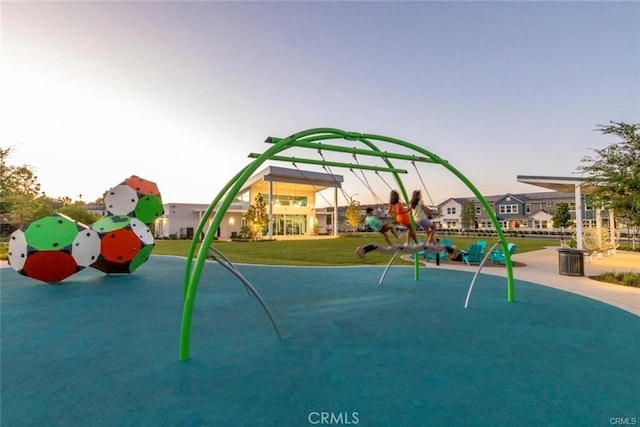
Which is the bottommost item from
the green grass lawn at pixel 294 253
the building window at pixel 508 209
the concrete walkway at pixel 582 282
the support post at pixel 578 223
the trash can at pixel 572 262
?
the green grass lawn at pixel 294 253

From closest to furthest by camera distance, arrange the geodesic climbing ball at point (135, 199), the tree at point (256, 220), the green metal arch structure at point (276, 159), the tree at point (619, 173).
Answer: the green metal arch structure at point (276, 159) < the tree at point (619, 173) < the geodesic climbing ball at point (135, 199) < the tree at point (256, 220)

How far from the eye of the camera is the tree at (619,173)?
9930mm

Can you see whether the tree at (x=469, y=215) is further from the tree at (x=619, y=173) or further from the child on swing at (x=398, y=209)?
the child on swing at (x=398, y=209)

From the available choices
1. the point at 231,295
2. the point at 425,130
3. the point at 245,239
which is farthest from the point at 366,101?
the point at 245,239

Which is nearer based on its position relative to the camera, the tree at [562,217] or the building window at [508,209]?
the tree at [562,217]

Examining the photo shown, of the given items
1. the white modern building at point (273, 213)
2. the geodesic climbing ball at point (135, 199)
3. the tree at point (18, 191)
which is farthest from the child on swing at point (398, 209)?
the white modern building at point (273, 213)

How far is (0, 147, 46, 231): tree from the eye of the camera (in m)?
20.2

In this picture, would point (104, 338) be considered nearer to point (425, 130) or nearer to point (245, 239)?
point (425, 130)

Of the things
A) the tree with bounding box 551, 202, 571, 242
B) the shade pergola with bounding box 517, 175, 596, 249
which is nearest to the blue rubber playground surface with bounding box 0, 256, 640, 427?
the shade pergola with bounding box 517, 175, 596, 249

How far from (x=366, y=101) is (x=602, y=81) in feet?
37.3

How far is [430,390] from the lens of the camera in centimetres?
327

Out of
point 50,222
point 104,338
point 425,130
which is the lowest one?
point 104,338

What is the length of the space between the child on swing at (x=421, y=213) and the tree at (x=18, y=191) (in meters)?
27.1

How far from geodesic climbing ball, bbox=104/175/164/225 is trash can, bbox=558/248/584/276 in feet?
58.4
